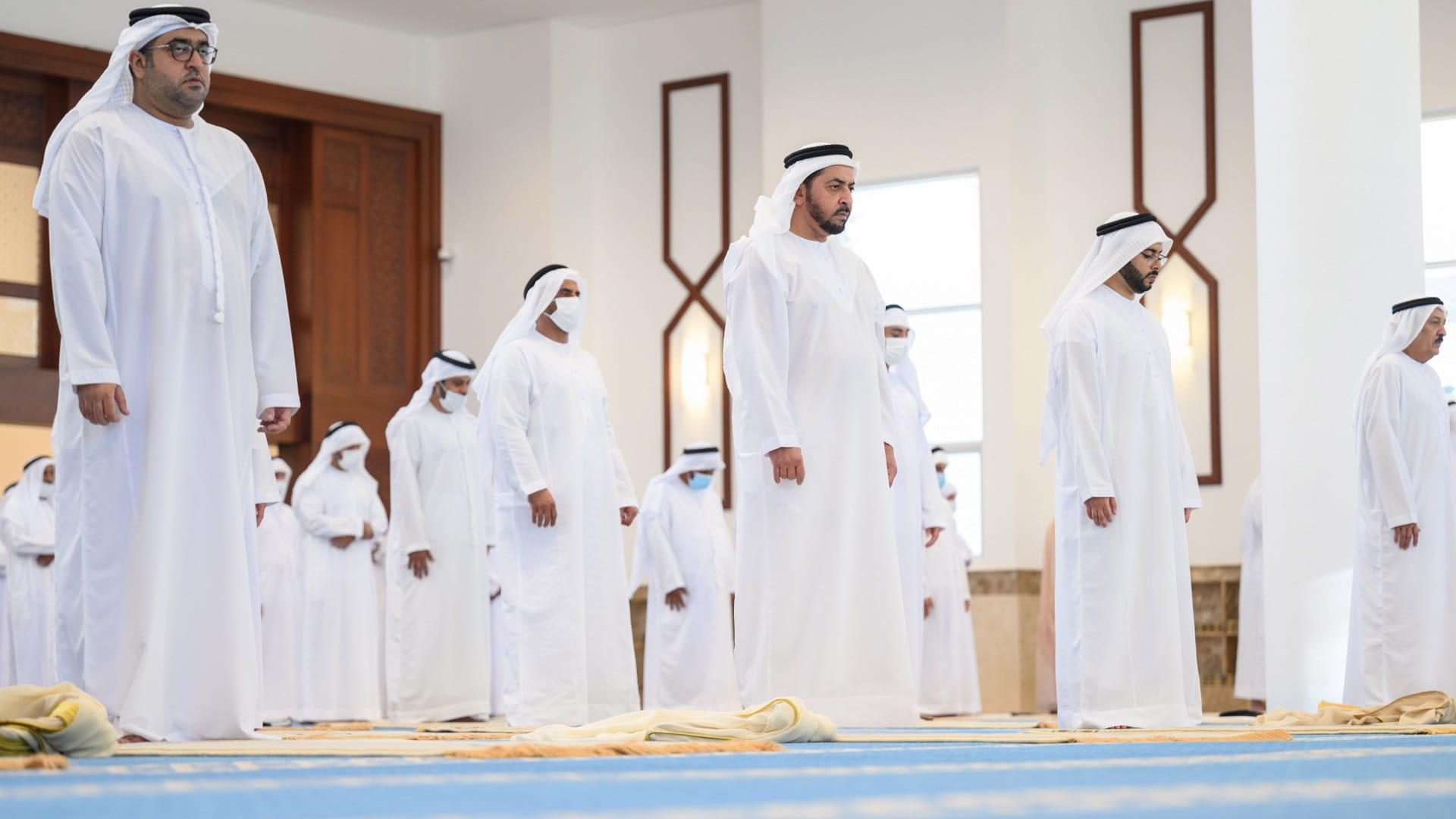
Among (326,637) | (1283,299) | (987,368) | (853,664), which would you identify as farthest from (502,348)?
(987,368)

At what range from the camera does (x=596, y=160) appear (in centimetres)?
1448

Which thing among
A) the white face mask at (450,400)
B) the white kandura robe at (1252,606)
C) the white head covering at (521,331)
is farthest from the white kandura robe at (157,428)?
the white kandura robe at (1252,606)

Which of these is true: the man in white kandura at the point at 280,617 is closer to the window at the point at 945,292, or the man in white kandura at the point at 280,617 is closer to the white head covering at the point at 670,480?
the white head covering at the point at 670,480

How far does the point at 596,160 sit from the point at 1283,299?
832 cm

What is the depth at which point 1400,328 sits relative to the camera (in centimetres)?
686

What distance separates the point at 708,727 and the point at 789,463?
1.79 metres

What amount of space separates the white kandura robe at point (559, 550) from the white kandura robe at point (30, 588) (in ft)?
18.5

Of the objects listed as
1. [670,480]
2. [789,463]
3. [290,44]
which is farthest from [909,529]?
[290,44]

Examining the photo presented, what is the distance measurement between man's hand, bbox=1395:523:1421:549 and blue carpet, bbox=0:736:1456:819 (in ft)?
11.9

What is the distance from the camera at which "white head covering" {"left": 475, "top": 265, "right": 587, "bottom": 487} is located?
722 cm

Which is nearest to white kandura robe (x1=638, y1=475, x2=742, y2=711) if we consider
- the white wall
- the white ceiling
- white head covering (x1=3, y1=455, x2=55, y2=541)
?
white head covering (x1=3, y1=455, x2=55, y2=541)

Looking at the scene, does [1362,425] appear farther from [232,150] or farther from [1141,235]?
[232,150]

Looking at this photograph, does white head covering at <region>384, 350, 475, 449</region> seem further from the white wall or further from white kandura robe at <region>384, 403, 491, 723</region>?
the white wall

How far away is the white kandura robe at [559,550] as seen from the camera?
269 inches
